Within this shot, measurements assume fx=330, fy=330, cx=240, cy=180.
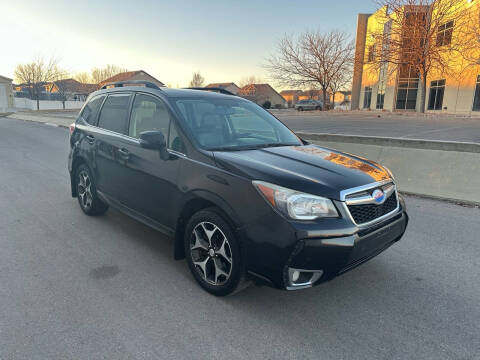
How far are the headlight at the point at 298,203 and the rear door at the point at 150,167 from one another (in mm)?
1112

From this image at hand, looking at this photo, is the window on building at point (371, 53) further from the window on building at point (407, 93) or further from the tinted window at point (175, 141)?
the tinted window at point (175, 141)

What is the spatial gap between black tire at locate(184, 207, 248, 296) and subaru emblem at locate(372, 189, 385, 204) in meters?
1.19

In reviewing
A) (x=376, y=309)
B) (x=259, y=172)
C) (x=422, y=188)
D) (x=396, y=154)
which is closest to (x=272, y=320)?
(x=376, y=309)

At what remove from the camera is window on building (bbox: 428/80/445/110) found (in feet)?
98.7

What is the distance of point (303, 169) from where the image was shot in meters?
2.74

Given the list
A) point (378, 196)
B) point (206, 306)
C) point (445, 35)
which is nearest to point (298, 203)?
point (378, 196)

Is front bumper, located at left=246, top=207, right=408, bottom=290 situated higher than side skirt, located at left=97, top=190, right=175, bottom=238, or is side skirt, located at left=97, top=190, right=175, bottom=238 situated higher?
front bumper, located at left=246, top=207, right=408, bottom=290

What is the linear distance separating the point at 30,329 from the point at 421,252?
153 inches

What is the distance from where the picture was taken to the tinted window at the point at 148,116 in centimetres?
344

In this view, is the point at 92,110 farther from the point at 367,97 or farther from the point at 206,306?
the point at 367,97

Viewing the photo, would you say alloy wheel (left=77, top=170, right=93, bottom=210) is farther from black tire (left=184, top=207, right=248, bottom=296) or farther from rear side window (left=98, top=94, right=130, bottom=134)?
black tire (left=184, top=207, right=248, bottom=296)

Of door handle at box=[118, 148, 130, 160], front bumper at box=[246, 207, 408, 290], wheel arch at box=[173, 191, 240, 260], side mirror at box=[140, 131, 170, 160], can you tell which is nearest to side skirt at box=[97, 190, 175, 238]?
wheel arch at box=[173, 191, 240, 260]

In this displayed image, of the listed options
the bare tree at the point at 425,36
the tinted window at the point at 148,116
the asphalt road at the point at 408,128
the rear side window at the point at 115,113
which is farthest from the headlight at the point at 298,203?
the bare tree at the point at 425,36

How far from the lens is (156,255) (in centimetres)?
370
